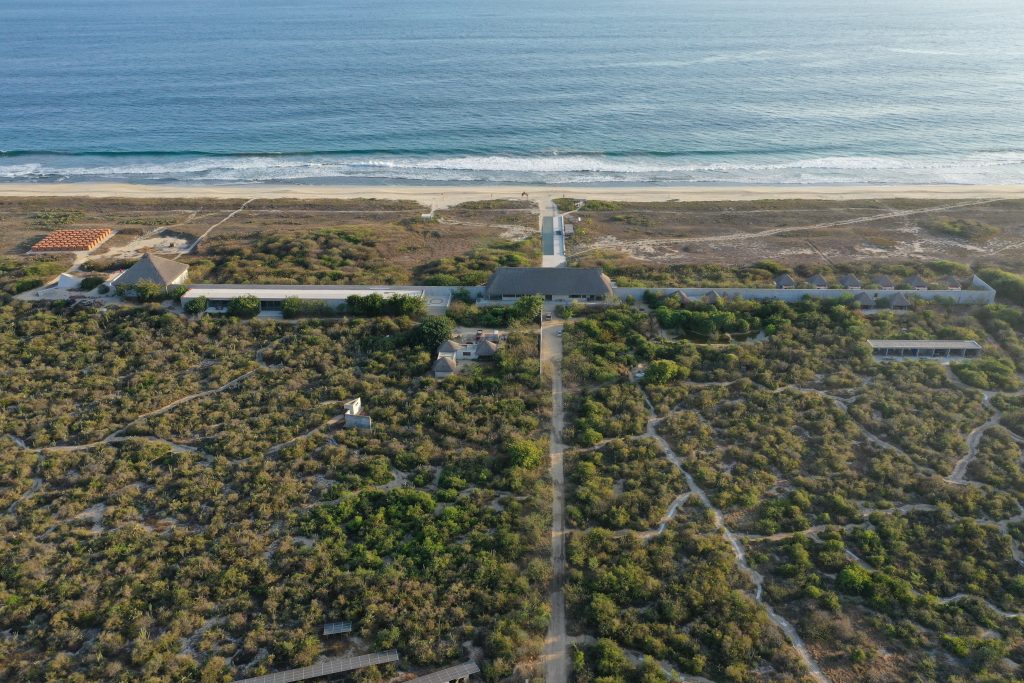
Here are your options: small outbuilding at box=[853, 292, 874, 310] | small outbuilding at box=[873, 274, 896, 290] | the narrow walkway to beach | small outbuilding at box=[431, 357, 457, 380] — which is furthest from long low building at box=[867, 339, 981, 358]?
small outbuilding at box=[431, 357, 457, 380]

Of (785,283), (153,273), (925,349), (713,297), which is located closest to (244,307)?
(153,273)

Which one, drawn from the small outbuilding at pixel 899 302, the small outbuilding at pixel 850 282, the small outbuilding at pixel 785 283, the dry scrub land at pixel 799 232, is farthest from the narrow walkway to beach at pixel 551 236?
the small outbuilding at pixel 899 302

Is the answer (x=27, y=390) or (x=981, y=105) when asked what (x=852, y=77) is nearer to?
(x=981, y=105)

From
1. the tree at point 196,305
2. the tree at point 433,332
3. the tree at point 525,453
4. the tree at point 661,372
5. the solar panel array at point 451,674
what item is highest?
the tree at point 196,305

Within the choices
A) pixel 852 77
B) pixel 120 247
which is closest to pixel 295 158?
pixel 120 247

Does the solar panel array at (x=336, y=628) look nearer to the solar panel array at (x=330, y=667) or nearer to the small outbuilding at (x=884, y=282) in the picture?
the solar panel array at (x=330, y=667)

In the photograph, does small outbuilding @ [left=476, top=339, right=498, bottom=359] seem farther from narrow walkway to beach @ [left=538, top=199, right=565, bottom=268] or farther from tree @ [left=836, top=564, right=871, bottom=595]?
tree @ [left=836, top=564, right=871, bottom=595]
